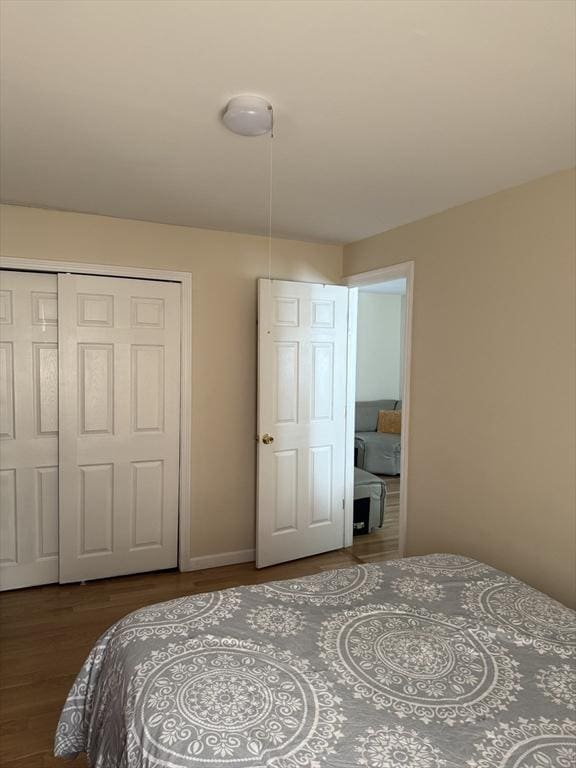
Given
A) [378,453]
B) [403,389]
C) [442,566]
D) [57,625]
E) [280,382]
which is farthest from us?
[378,453]

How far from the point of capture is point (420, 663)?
Answer: 4.86ft

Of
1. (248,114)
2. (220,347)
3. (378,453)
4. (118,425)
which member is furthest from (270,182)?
(378,453)

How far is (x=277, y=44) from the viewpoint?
4.61 ft

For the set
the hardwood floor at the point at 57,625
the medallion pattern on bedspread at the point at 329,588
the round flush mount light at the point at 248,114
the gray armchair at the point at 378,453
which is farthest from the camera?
the gray armchair at the point at 378,453

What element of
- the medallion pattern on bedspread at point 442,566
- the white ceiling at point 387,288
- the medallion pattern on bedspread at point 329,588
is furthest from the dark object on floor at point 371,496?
the white ceiling at point 387,288

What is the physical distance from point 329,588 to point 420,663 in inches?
19.8

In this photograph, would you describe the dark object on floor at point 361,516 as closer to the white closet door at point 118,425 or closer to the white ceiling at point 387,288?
the white closet door at point 118,425

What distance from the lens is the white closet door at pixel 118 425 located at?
3.30 metres

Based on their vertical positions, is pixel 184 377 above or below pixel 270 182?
below

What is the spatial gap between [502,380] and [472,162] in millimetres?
1039

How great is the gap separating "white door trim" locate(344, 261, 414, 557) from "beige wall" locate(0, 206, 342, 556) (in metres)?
0.48

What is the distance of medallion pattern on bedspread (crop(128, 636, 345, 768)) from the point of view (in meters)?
1.15

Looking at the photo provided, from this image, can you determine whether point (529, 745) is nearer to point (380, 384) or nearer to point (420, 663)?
point (420, 663)

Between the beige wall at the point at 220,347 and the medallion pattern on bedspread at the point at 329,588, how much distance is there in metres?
1.77
